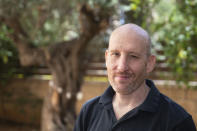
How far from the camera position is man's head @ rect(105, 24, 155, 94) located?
4.47 ft

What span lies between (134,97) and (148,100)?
71 millimetres

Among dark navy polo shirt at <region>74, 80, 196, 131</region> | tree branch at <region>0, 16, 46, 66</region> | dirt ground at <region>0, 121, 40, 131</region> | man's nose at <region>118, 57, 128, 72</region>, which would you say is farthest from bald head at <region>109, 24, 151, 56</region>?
dirt ground at <region>0, 121, 40, 131</region>

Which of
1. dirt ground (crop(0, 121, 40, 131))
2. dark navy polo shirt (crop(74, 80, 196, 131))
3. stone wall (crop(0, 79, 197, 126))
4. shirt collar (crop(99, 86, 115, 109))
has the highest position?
shirt collar (crop(99, 86, 115, 109))

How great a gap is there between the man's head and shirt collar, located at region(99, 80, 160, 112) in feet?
0.27

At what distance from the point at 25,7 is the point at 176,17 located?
7.73 ft

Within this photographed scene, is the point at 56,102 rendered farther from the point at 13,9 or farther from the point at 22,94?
the point at 22,94

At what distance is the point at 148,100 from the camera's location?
4.60ft

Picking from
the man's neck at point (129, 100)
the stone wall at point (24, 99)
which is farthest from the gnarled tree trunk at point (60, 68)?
the man's neck at point (129, 100)

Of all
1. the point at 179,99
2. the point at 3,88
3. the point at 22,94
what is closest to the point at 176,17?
the point at 179,99

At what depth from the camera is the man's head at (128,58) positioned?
1.36 m

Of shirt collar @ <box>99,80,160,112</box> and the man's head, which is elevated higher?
the man's head

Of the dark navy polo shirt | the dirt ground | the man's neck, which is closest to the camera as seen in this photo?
the dark navy polo shirt

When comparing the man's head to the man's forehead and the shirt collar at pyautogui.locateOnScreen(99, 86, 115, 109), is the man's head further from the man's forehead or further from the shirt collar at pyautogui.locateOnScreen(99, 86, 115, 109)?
the shirt collar at pyautogui.locateOnScreen(99, 86, 115, 109)

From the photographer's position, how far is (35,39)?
5.16 metres
